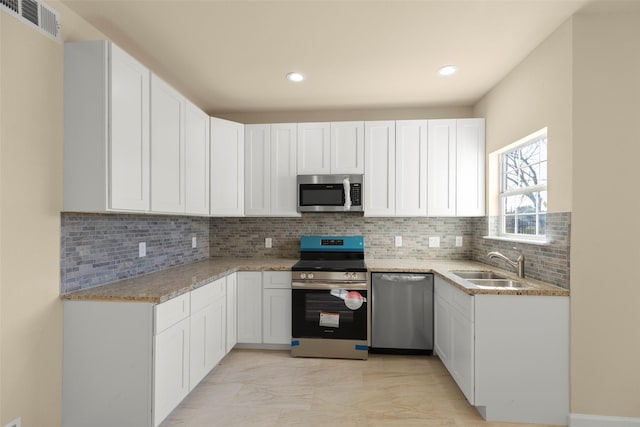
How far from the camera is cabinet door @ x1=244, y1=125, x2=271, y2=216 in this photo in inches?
140

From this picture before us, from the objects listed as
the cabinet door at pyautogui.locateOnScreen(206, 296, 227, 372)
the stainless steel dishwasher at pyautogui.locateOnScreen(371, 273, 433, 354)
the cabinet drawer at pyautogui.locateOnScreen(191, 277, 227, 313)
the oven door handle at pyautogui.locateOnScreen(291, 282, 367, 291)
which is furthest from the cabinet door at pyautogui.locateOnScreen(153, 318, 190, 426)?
the stainless steel dishwasher at pyautogui.locateOnScreen(371, 273, 433, 354)

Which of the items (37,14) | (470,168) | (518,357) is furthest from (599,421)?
(37,14)

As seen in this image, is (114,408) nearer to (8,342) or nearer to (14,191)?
(8,342)

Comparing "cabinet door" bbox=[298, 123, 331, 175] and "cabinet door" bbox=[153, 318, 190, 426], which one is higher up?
"cabinet door" bbox=[298, 123, 331, 175]

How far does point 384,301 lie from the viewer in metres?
3.10

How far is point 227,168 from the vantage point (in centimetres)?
337

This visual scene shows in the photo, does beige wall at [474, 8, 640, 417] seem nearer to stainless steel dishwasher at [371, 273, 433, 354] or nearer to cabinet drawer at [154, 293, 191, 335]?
stainless steel dishwasher at [371, 273, 433, 354]

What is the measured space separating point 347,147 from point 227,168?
127 cm

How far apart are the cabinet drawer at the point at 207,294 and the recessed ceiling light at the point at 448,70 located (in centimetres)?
258

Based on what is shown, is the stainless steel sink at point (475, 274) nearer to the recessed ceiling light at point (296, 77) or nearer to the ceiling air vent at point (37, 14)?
the recessed ceiling light at point (296, 77)

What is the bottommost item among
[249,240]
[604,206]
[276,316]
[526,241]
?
[276,316]

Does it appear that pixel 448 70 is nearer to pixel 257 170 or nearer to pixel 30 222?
pixel 257 170

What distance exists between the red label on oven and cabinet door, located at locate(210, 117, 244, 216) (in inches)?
55.9

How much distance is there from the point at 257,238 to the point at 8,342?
2413mm
